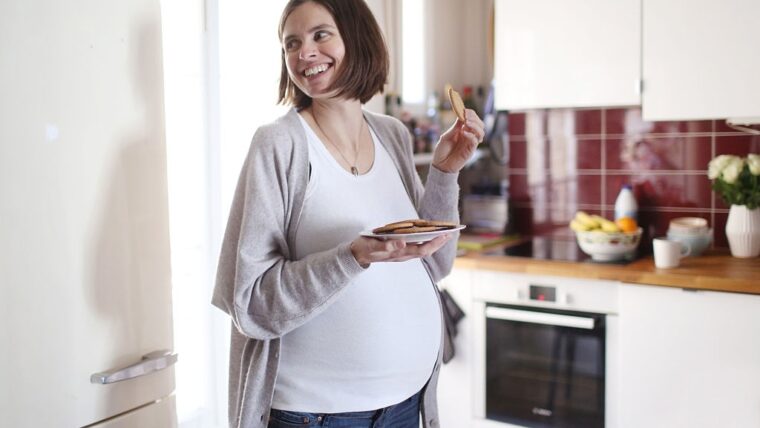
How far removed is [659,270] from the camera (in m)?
2.35

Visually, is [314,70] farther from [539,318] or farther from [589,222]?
[589,222]

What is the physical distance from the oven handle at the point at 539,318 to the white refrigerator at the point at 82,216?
1.44 meters

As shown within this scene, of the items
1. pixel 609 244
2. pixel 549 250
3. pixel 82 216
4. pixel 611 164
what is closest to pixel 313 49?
pixel 82 216

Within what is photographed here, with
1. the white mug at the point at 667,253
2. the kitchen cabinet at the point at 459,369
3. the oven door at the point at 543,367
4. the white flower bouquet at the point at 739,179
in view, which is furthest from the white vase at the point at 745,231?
the kitchen cabinet at the point at 459,369

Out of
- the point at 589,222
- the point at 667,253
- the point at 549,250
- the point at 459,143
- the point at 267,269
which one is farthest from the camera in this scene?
the point at 549,250

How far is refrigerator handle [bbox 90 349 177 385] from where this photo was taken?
1186 millimetres

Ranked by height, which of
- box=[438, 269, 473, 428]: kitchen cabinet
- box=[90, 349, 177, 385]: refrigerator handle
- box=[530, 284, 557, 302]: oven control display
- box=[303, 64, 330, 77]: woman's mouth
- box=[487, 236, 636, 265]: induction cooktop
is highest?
box=[303, 64, 330, 77]: woman's mouth

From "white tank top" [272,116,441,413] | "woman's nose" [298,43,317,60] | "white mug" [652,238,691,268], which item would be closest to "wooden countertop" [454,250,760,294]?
"white mug" [652,238,691,268]

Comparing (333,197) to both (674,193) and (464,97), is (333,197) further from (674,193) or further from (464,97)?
(464,97)

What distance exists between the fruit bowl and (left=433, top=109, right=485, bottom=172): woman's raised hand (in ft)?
3.95

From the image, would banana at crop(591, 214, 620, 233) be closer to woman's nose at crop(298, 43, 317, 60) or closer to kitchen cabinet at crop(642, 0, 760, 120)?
kitchen cabinet at crop(642, 0, 760, 120)

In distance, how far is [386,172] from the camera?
1.44 meters

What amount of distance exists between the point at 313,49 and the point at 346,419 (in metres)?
0.64

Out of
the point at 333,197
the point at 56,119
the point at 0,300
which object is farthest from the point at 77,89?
the point at 333,197
